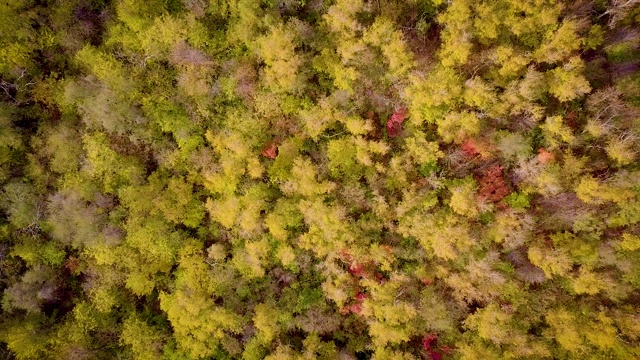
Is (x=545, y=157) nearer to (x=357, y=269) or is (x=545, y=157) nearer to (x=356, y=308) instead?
(x=357, y=269)

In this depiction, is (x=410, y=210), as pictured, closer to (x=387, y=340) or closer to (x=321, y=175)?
(x=321, y=175)

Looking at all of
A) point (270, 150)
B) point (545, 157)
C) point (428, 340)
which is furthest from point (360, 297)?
point (545, 157)

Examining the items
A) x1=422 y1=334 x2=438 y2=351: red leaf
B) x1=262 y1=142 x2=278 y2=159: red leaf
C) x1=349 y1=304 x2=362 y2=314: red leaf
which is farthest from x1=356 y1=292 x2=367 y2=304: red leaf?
x1=262 y1=142 x2=278 y2=159: red leaf

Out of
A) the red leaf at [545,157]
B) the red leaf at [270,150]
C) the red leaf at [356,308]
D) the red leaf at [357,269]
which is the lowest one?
the red leaf at [356,308]

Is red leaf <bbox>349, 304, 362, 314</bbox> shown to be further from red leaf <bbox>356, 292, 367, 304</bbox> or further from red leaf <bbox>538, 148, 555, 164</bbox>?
red leaf <bbox>538, 148, 555, 164</bbox>

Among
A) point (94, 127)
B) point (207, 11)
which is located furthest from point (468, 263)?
point (94, 127)

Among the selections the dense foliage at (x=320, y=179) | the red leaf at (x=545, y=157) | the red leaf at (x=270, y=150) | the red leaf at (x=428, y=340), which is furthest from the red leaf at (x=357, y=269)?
the red leaf at (x=545, y=157)

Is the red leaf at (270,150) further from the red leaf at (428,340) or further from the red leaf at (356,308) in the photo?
the red leaf at (428,340)

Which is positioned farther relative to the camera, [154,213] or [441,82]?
[154,213]

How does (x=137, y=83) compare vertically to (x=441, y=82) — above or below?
below
